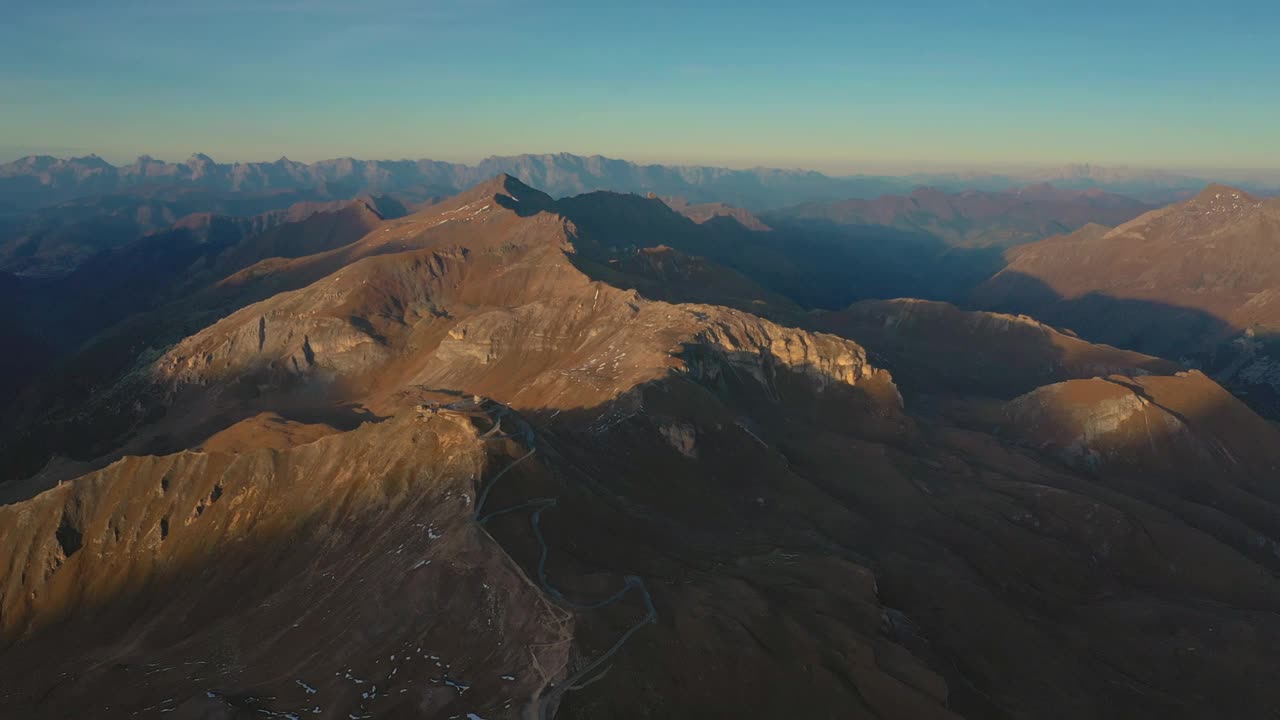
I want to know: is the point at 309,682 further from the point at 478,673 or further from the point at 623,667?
the point at 623,667

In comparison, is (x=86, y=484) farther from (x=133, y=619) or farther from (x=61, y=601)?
(x=133, y=619)

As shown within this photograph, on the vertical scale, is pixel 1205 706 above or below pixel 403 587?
below

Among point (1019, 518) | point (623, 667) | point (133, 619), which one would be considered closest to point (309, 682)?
point (623, 667)

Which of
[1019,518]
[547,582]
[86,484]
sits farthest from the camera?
[1019,518]

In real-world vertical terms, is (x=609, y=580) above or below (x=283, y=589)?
above

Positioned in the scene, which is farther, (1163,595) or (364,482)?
(1163,595)

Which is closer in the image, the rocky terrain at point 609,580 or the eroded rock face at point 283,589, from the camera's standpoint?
the eroded rock face at point 283,589

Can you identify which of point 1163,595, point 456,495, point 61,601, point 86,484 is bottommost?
point 1163,595

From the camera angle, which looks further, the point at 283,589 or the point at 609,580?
the point at 283,589

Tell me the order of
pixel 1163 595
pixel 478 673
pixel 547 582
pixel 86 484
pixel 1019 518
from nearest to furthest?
pixel 478 673, pixel 547 582, pixel 86 484, pixel 1163 595, pixel 1019 518

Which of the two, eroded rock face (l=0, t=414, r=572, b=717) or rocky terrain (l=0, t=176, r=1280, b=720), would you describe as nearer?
eroded rock face (l=0, t=414, r=572, b=717)
